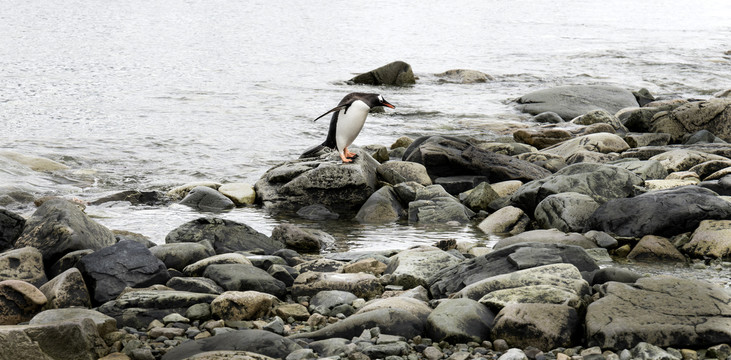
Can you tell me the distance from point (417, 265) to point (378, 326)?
1.52m

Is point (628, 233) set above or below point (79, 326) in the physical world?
below

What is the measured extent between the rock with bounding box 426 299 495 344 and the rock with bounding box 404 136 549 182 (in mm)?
5658

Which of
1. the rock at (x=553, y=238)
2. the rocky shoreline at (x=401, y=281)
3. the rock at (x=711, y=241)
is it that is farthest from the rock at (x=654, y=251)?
the rock at (x=553, y=238)

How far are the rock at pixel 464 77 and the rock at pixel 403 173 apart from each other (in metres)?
14.4

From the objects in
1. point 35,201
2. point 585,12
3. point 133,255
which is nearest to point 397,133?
point 35,201

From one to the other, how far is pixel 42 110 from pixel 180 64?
33.2 feet

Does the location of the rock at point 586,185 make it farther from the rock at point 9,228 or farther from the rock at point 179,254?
the rock at point 9,228

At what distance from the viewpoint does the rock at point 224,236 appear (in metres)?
7.16

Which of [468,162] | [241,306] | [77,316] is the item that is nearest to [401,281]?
[241,306]

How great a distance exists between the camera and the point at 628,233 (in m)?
7.58

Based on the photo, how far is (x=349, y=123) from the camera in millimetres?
10531

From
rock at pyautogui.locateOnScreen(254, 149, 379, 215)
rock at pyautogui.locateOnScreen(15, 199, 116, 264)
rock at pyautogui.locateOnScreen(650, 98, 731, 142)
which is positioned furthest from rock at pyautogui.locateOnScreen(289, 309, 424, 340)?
rock at pyautogui.locateOnScreen(650, 98, 731, 142)

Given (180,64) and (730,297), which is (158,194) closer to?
(730,297)

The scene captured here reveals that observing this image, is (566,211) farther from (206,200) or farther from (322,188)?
(206,200)
